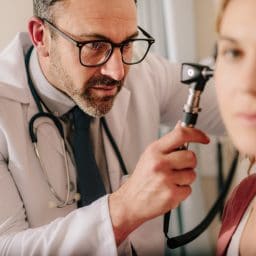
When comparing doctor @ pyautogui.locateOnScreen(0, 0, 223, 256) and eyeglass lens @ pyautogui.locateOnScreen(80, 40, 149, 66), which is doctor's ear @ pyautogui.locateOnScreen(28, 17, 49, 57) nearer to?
doctor @ pyautogui.locateOnScreen(0, 0, 223, 256)

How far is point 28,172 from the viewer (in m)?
0.74

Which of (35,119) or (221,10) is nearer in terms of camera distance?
(221,10)

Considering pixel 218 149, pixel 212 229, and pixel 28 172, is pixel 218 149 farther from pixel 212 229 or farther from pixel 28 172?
pixel 28 172

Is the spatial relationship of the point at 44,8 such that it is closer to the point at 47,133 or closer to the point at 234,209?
the point at 47,133

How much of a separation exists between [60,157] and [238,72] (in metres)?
0.41

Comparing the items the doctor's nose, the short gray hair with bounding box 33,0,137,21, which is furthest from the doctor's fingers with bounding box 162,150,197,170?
the short gray hair with bounding box 33,0,137,21

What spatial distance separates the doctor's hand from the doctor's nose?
7.7 inches

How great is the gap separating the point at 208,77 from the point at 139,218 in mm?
249

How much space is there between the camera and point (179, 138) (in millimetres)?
529

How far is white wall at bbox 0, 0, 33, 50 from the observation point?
2.42 feet

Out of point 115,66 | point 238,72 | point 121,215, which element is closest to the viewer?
point 238,72

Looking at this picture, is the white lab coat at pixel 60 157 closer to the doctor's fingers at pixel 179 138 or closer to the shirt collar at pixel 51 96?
the shirt collar at pixel 51 96

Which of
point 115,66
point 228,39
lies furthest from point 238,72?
point 115,66

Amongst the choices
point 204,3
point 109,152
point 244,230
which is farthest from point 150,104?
point 244,230
